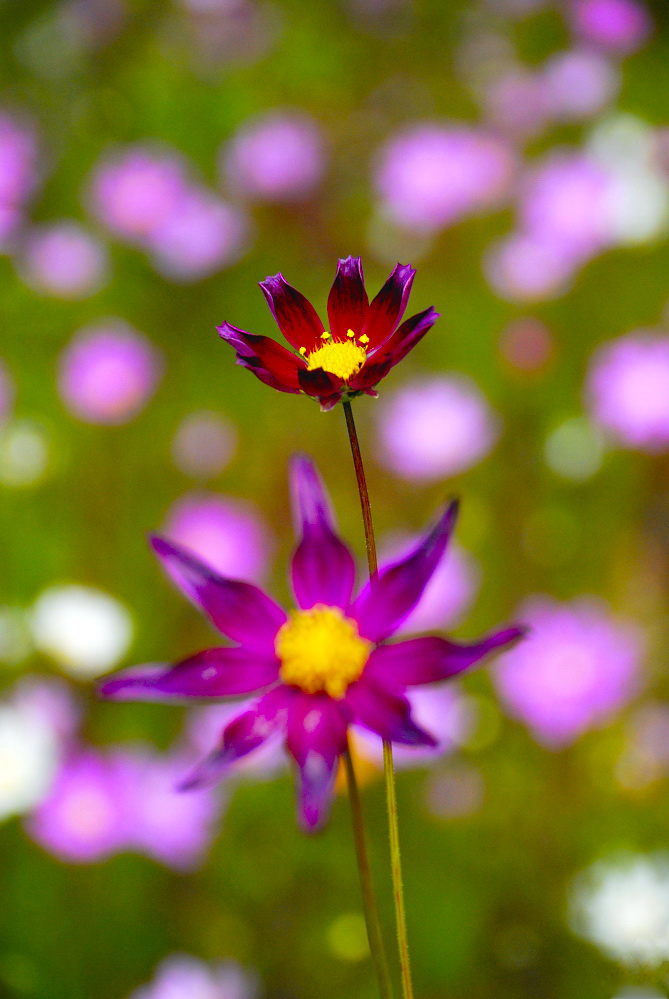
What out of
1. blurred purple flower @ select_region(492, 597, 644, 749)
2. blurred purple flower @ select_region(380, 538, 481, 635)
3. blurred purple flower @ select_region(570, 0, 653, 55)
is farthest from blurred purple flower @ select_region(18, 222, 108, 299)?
blurred purple flower @ select_region(570, 0, 653, 55)

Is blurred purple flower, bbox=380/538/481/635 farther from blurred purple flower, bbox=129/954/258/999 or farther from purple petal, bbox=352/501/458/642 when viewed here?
purple petal, bbox=352/501/458/642

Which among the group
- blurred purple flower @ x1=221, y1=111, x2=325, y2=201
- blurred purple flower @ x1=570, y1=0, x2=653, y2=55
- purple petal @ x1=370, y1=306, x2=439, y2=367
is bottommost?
purple petal @ x1=370, y1=306, x2=439, y2=367

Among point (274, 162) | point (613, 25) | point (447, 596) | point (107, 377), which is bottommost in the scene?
point (447, 596)

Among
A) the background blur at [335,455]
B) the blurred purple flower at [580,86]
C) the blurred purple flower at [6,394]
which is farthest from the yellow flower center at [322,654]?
the blurred purple flower at [580,86]

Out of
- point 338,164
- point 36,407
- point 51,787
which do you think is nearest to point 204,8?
point 338,164

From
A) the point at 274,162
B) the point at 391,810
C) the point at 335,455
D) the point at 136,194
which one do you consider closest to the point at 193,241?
the point at 136,194

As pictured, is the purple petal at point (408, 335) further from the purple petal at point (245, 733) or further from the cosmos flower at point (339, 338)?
the purple petal at point (245, 733)

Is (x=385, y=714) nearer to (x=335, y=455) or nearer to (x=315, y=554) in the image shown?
(x=315, y=554)

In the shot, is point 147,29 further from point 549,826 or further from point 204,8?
point 549,826
